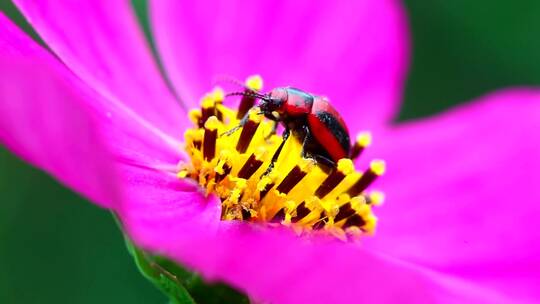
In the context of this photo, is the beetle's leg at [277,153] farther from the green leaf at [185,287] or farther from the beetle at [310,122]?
the green leaf at [185,287]

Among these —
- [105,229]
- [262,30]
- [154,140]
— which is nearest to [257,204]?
[154,140]

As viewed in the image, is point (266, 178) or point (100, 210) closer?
point (266, 178)

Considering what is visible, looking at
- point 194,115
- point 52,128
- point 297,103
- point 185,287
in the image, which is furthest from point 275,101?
point 52,128

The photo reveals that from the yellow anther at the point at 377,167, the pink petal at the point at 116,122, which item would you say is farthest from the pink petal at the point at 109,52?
the yellow anther at the point at 377,167

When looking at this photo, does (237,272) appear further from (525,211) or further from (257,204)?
(525,211)

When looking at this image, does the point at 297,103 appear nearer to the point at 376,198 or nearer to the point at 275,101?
the point at 275,101
